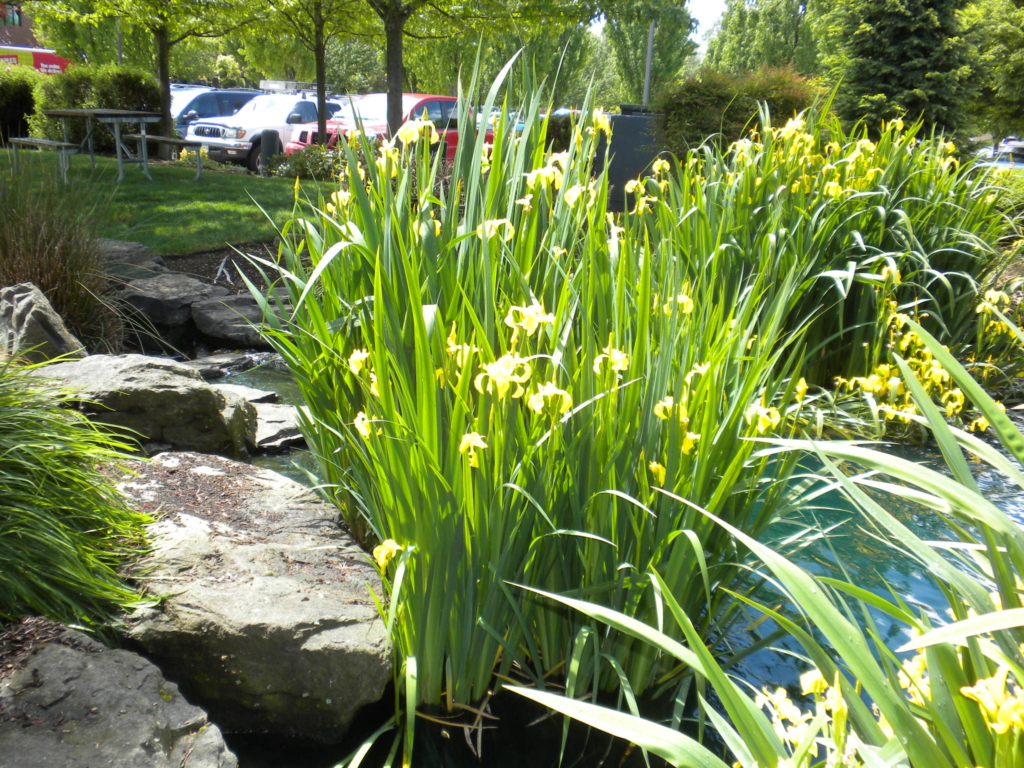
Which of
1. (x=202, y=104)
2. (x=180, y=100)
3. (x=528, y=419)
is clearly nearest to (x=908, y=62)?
(x=528, y=419)

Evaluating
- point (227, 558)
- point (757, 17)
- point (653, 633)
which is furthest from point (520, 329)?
point (757, 17)

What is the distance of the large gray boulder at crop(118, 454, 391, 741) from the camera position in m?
2.03

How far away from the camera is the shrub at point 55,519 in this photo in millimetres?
1952

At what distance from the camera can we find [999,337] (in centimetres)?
487

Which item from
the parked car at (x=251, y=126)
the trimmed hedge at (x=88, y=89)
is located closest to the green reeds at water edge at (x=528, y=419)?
the parked car at (x=251, y=126)

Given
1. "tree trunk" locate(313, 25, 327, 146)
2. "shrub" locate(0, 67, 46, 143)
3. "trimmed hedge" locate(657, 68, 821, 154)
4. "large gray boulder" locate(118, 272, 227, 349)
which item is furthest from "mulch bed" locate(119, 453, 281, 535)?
"shrub" locate(0, 67, 46, 143)

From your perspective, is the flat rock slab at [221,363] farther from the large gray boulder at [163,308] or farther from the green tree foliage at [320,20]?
the green tree foliage at [320,20]

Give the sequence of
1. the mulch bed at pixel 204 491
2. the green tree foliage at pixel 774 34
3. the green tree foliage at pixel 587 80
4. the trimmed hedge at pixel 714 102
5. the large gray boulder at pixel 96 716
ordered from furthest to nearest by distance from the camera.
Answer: the green tree foliage at pixel 774 34 → the green tree foliage at pixel 587 80 → the trimmed hedge at pixel 714 102 → the mulch bed at pixel 204 491 → the large gray boulder at pixel 96 716

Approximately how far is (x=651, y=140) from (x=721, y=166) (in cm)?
903

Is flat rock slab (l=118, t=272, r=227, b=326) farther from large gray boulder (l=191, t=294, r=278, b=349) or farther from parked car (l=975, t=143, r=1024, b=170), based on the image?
parked car (l=975, t=143, r=1024, b=170)

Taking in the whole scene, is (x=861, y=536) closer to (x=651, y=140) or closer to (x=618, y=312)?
(x=618, y=312)

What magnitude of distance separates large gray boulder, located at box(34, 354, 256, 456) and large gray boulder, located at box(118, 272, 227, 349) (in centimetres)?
232

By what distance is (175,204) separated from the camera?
9906 millimetres

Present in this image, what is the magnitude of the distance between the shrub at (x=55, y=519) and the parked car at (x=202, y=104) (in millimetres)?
20137
